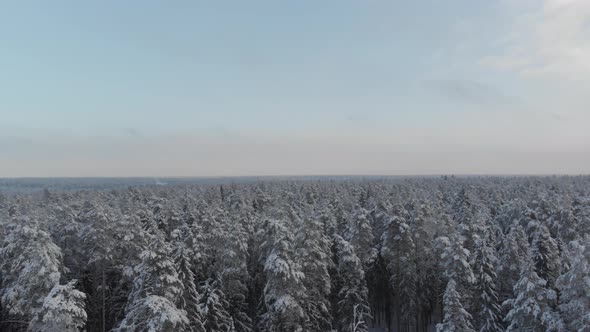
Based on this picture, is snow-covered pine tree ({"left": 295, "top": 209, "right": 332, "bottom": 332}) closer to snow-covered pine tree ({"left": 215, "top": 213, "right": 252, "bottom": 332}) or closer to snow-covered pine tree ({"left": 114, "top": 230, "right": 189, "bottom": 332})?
snow-covered pine tree ({"left": 215, "top": 213, "right": 252, "bottom": 332})

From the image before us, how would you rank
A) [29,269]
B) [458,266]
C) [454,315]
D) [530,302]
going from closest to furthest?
[29,269]
[530,302]
[454,315]
[458,266]

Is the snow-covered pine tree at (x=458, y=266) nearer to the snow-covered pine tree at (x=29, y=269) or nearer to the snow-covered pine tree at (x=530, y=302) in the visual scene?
the snow-covered pine tree at (x=530, y=302)

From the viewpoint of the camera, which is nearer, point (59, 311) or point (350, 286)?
point (59, 311)

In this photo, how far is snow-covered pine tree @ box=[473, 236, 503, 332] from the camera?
32688 millimetres

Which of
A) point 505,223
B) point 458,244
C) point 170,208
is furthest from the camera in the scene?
point 505,223

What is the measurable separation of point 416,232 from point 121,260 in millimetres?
28627

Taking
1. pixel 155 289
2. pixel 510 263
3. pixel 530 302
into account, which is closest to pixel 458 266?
pixel 510 263

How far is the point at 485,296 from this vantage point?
108 ft

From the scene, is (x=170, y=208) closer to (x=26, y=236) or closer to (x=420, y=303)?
(x=26, y=236)

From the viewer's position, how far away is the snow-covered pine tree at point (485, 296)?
3269 cm

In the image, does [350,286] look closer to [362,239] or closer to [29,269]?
[362,239]

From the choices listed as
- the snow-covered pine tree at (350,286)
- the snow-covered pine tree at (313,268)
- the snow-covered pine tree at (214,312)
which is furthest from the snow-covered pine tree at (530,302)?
the snow-covered pine tree at (214,312)

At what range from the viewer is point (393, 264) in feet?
135

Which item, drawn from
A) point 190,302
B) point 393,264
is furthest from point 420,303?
point 190,302
